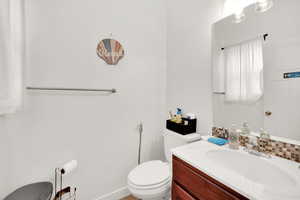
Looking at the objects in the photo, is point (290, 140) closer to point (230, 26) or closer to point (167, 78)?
point (230, 26)

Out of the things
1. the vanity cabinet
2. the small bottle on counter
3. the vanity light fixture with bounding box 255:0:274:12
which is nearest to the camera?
the vanity cabinet

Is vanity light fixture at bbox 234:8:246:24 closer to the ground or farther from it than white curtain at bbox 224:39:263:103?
farther from it

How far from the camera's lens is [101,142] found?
1.42 m

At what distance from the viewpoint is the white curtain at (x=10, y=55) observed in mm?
811

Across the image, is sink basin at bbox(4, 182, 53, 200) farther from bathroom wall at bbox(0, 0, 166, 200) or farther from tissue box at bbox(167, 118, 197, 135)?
tissue box at bbox(167, 118, 197, 135)

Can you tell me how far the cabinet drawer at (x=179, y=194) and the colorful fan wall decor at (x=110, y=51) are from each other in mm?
1325

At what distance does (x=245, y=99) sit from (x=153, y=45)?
4.11 feet

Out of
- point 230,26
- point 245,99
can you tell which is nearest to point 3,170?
point 245,99

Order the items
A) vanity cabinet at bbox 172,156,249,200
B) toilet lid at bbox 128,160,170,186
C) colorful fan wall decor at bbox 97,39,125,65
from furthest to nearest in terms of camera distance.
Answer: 1. colorful fan wall decor at bbox 97,39,125,65
2. toilet lid at bbox 128,160,170,186
3. vanity cabinet at bbox 172,156,249,200

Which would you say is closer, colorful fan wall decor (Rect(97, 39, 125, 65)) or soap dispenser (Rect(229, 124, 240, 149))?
soap dispenser (Rect(229, 124, 240, 149))

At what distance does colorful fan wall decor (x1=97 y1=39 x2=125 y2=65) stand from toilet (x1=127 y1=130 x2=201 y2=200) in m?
1.01

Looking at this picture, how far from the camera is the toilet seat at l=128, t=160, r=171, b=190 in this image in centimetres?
107

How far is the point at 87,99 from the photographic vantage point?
4.37 feet

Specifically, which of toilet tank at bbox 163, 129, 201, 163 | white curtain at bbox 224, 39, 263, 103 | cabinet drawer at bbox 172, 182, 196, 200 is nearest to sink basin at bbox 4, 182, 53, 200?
cabinet drawer at bbox 172, 182, 196, 200
